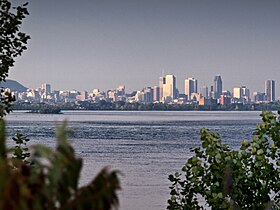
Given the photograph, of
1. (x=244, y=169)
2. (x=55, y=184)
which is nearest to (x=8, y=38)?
(x=244, y=169)

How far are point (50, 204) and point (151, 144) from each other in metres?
53.0

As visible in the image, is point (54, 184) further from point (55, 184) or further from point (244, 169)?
→ point (244, 169)

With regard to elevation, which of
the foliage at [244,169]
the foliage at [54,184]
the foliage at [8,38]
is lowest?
the foliage at [244,169]

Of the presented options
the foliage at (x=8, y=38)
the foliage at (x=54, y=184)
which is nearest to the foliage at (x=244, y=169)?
the foliage at (x=8, y=38)

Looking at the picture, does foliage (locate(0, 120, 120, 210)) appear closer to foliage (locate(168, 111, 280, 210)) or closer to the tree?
the tree

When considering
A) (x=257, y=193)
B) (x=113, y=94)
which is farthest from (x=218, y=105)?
(x=257, y=193)

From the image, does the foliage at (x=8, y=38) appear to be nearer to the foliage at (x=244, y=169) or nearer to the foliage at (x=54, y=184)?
the foliage at (x=244, y=169)

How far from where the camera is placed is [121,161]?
4103cm

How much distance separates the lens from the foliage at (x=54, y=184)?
4.42 feet

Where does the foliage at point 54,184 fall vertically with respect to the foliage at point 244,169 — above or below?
above

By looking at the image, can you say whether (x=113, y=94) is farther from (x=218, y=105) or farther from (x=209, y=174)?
(x=209, y=174)

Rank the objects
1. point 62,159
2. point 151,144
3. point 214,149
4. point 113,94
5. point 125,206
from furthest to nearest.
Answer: point 113,94 → point 151,144 → point 125,206 → point 214,149 → point 62,159

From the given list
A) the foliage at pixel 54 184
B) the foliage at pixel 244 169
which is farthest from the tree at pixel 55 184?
the foliage at pixel 244 169

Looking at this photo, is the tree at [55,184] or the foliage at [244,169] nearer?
the tree at [55,184]
